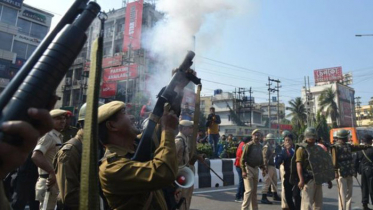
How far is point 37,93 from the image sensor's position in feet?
2.28

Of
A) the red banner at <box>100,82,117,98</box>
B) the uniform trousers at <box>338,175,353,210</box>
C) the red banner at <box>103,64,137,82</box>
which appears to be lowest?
the uniform trousers at <box>338,175,353,210</box>

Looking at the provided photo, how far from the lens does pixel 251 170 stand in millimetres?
5844

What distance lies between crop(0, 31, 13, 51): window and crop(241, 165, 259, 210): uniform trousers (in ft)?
95.5

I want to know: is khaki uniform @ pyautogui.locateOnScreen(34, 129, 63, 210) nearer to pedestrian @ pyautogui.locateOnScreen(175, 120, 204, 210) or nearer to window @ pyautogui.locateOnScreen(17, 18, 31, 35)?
pedestrian @ pyautogui.locateOnScreen(175, 120, 204, 210)

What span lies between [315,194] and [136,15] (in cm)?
3264

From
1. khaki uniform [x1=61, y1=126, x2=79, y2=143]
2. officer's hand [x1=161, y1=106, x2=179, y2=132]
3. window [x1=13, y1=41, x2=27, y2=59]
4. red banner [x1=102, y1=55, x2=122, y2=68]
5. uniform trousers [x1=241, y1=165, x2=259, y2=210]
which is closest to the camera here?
officer's hand [x1=161, y1=106, x2=179, y2=132]

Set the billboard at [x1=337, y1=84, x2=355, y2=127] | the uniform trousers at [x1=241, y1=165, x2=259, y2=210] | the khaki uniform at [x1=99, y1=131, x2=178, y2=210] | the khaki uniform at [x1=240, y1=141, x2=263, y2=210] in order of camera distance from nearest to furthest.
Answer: the khaki uniform at [x1=99, y1=131, x2=178, y2=210] < the uniform trousers at [x1=241, y1=165, x2=259, y2=210] < the khaki uniform at [x1=240, y1=141, x2=263, y2=210] < the billboard at [x1=337, y1=84, x2=355, y2=127]

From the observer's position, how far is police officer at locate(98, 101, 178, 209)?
1.41 m

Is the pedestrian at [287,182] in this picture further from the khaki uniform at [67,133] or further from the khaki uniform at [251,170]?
the khaki uniform at [67,133]

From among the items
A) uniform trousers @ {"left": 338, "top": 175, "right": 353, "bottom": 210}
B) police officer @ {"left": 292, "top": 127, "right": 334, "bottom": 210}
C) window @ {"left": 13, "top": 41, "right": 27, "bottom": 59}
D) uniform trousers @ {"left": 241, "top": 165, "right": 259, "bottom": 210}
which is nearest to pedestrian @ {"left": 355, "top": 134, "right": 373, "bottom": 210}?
uniform trousers @ {"left": 338, "top": 175, "right": 353, "bottom": 210}

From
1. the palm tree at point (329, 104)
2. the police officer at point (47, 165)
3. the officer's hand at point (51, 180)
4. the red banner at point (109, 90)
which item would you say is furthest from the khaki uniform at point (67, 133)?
the palm tree at point (329, 104)

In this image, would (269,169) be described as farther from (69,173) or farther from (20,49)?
(20,49)

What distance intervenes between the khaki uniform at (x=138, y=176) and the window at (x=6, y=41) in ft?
102

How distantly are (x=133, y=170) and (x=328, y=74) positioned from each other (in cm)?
7379
